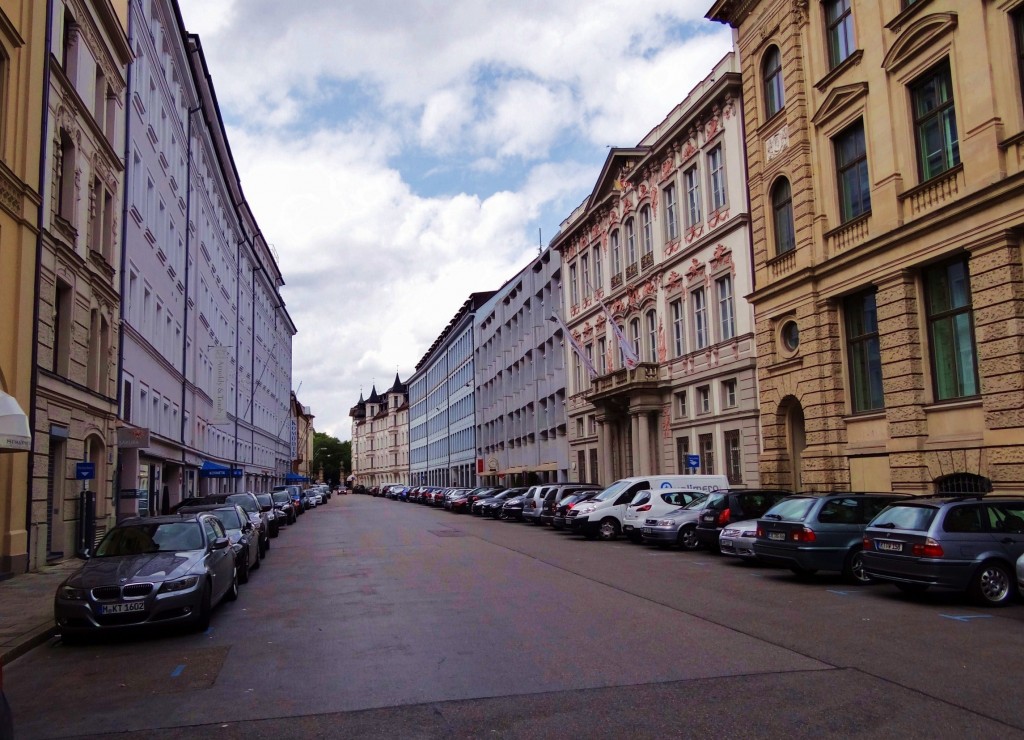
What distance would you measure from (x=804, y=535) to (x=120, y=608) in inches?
412

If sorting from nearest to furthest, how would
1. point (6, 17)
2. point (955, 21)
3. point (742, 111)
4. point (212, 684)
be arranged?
point (212, 684) → point (6, 17) → point (955, 21) → point (742, 111)

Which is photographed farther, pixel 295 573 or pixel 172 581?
pixel 295 573

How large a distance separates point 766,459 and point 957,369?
8655mm

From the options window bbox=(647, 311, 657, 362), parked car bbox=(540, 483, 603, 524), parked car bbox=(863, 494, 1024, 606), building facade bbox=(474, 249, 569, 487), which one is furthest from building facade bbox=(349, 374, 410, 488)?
parked car bbox=(863, 494, 1024, 606)

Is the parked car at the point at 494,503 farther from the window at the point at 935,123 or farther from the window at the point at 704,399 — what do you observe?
the window at the point at 935,123

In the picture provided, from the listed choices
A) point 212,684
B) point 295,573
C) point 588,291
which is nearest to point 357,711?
point 212,684

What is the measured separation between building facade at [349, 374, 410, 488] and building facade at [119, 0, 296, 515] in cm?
7855

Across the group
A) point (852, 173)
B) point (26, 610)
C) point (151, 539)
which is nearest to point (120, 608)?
point (151, 539)

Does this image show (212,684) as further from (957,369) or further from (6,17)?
(957,369)

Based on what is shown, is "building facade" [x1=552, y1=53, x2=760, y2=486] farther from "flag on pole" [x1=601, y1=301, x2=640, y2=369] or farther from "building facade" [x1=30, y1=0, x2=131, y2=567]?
"building facade" [x1=30, y1=0, x2=131, y2=567]

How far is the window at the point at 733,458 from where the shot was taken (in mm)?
32219

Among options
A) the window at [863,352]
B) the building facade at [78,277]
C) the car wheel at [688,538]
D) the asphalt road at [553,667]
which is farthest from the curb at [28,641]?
the window at [863,352]

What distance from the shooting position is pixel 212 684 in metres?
8.25

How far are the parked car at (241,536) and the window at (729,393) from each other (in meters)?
18.8
